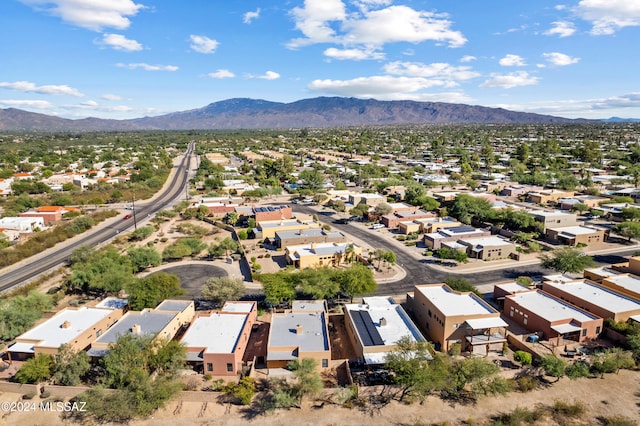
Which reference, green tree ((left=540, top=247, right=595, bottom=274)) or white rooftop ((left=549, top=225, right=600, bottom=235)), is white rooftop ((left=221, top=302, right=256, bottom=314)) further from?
white rooftop ((left=549, top=225, right=600, bottom=235))

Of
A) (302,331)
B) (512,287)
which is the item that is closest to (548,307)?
(512,287)

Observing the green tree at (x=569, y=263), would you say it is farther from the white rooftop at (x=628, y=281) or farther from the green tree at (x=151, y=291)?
the green tree at (x=151, y=291)

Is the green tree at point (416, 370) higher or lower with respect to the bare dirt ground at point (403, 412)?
higher

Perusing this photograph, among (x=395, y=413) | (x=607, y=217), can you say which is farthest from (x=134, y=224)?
(x=607, y=217)

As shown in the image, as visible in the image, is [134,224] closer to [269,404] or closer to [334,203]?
[334,203]

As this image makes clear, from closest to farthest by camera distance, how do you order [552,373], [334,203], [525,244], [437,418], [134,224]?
[437,418] < [552,373] < [525,244] < [134,224] < [334,203]

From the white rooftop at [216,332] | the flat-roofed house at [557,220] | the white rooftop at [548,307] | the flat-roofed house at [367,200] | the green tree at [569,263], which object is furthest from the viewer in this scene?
the flat-roofed house at [367,200]

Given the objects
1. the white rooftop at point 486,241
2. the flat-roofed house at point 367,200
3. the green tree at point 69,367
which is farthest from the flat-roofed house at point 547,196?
the green tree at point 69,367
